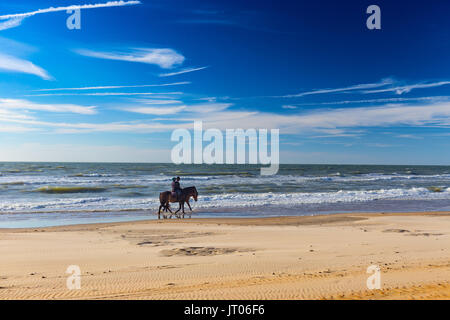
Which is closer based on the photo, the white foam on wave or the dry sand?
the dry sand

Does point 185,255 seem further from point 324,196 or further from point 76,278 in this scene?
point 324,196

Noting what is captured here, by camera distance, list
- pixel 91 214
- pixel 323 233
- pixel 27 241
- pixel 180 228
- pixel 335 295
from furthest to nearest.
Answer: pixel 91 214, pixel 180 228, pixel 323 233, pixel 27 241, pixel 335 295

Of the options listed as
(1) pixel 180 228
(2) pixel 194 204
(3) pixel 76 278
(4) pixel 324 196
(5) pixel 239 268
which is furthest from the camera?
(4) pixel 324 196

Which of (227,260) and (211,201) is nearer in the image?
(227,260)

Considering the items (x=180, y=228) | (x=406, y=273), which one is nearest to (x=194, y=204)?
(x=180, y=228)

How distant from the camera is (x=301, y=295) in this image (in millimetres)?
6684

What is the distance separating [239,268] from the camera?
29.5 feet

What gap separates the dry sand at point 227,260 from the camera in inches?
276

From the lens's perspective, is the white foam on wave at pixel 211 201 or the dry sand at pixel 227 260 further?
the white foam on wave at pixel 211 201

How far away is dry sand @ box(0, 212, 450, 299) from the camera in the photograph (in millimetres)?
7008

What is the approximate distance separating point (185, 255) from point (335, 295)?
202 inches

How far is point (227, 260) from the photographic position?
388 inches
